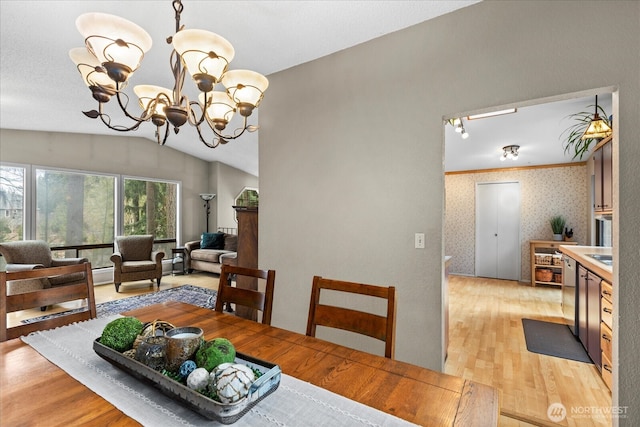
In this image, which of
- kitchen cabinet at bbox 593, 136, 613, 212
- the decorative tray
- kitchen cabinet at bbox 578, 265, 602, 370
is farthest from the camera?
kitchen cabinet at bbox 593, 136, 613, 212

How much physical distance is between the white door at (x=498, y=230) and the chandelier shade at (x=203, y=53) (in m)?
6.19

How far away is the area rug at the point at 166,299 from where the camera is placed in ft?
12.9

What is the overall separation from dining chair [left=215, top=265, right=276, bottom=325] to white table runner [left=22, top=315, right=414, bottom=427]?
585 millimetres

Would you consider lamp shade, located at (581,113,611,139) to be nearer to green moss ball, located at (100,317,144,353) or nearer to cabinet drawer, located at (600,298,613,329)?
cabinet drawer, located at (600,298,613,329)

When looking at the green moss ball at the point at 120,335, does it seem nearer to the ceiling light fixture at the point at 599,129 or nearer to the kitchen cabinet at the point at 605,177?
the ceiling light fixture at the point at 599,129

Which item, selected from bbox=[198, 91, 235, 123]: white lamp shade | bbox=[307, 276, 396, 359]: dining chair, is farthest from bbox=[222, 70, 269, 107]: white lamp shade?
bbox=[307, 276, 396, 359]: dining chair

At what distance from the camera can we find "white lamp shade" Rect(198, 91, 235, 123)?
186 cm

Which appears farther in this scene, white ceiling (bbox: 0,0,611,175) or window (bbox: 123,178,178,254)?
window (bbox: 123,178,178,254)

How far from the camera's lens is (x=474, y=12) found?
1822 mm

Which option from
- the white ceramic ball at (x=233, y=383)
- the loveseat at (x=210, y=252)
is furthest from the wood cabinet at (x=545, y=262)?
the white ceramic ball at (x=233, y=383)

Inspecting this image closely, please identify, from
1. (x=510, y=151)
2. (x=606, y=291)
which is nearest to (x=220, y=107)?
(x=606, y=291)

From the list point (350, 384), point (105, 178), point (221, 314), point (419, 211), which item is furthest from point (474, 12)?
point (105, 178)

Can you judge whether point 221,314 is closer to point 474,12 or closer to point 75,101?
point 474,12

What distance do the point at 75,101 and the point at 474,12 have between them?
425cm
